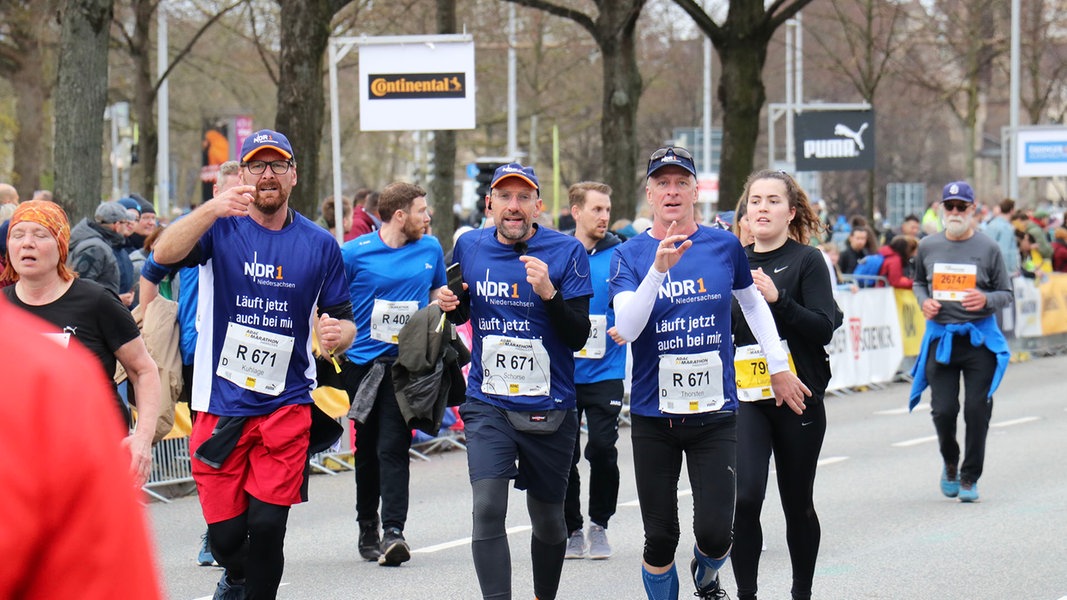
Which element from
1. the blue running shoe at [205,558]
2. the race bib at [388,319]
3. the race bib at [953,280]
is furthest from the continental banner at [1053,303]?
the blue running shoe at [205,558]

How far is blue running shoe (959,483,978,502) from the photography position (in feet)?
33.0

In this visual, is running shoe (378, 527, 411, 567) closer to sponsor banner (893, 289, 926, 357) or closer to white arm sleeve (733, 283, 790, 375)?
white arm sleeve (733, 283, 790, 375)

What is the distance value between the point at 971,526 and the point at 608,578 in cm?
267

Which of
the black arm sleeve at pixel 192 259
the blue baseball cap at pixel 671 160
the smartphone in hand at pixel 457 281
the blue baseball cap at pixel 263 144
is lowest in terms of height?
the smartphone in hand at pixel 457 281

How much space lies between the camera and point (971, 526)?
30.0 feet

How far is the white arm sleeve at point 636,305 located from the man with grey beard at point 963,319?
4454 mm

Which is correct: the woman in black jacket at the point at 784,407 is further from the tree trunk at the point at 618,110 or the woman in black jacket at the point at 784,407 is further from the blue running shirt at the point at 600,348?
the tree trunk at the point at 618,110

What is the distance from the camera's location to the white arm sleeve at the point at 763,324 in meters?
5.97

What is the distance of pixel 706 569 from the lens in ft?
19.9

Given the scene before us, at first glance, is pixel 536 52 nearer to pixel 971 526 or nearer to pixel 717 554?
pixel 971 526

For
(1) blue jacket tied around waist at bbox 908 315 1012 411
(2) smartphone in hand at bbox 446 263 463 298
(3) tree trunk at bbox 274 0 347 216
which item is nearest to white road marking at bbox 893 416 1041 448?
(1) blue jacket tied around waist at bbox 908 315 1012 411

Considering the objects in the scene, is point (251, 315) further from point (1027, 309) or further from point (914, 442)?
point (1027, 309)

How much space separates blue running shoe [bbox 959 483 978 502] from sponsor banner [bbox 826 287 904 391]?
7038 millimetres

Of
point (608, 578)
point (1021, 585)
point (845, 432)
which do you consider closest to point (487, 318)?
point (608, 578)
